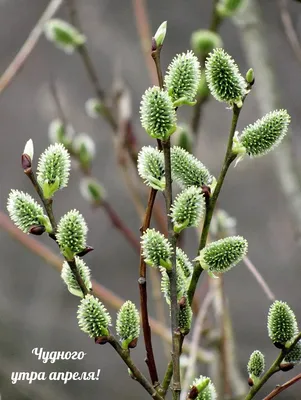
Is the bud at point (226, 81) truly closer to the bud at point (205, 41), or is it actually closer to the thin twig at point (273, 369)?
the thin twig at point (273, 369)

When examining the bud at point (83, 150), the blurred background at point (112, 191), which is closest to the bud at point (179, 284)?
the bud at point (83, 150)

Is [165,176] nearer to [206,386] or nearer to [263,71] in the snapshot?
[206,386]

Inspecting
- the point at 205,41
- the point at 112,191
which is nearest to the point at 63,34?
the point at 205,41

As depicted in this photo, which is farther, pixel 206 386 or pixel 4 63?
pixel 4 63

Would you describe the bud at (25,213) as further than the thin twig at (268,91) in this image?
No

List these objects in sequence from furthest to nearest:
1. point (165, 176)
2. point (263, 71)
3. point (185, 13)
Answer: point (185, 13)
point (263, 71)
point (165, 176)

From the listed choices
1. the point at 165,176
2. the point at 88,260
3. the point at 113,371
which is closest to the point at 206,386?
the point at 165,176
